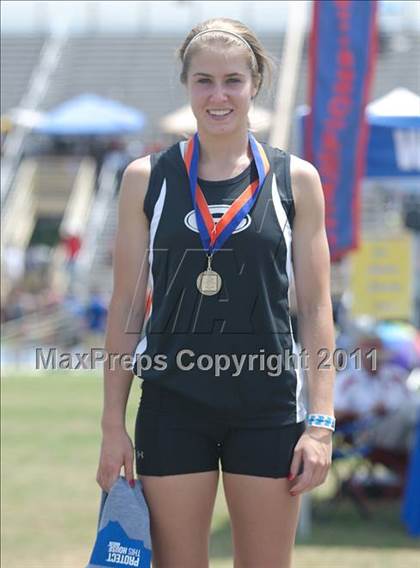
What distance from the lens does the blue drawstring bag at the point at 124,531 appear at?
106 inches

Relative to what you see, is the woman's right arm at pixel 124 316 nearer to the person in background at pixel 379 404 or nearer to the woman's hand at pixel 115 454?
the woman's hand at pixel 115 454

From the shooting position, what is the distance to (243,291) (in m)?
2.73

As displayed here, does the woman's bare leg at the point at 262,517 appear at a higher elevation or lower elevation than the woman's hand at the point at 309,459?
lower

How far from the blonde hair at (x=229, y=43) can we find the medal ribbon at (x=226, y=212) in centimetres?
19

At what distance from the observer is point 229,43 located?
109 inches

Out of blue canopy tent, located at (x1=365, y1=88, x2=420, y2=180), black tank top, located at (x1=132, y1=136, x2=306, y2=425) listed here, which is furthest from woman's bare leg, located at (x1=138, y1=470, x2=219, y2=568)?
blue canopy tent, located at (x1=365, y1=88, x2=420, y2=180)

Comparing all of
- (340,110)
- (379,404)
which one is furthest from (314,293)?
(379,404)

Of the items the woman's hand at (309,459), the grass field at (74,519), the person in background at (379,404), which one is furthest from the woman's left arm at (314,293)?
the person in background at (379,404)

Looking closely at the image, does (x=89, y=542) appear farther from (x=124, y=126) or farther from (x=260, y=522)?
(x=124, y=126)

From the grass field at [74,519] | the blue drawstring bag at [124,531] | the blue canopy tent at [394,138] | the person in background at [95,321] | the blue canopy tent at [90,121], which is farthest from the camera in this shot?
the blue canopy tent at [90,121]

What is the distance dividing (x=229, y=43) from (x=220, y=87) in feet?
0.35

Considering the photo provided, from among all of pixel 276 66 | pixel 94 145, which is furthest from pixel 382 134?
pixel 94 145

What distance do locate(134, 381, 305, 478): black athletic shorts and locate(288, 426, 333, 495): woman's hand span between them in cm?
2

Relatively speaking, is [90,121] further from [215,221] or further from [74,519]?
[215,221]
